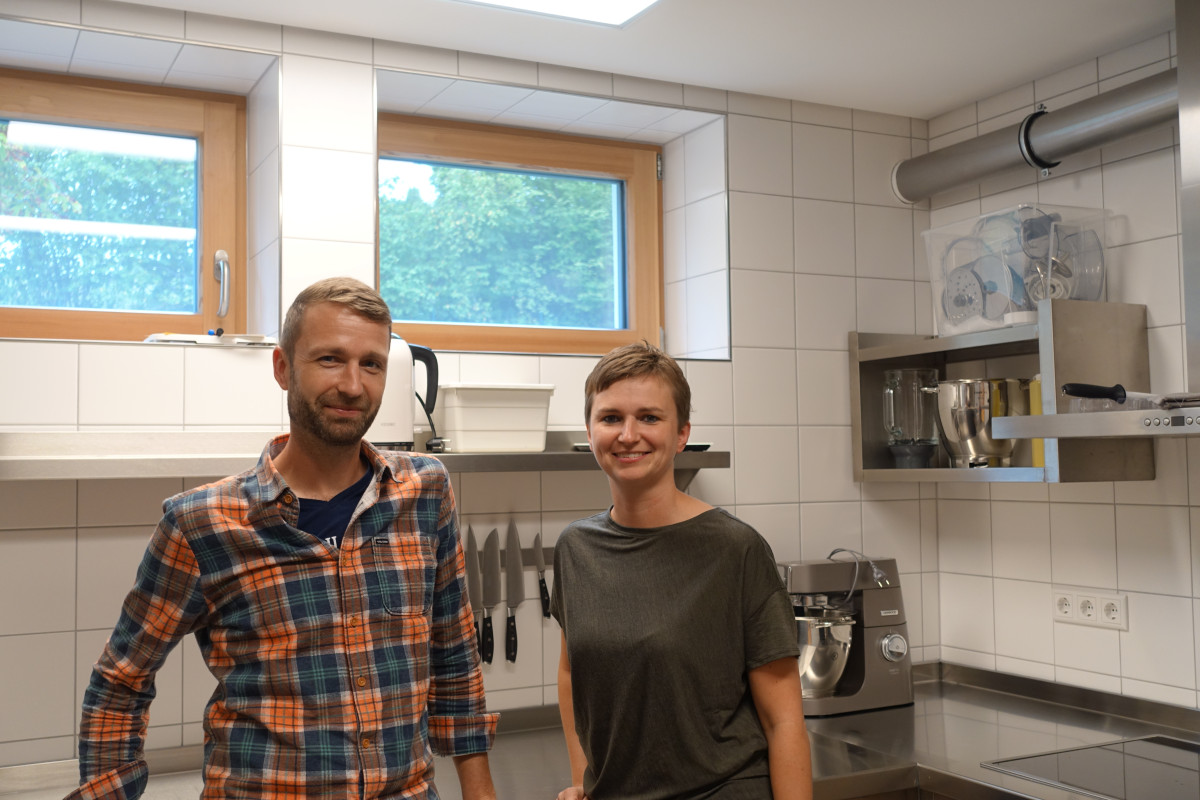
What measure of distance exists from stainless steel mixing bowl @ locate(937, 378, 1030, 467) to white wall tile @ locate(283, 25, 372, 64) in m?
1.46

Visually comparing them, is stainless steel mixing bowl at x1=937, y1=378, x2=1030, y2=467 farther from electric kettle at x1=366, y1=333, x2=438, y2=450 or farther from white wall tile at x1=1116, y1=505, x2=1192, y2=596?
electric kettle at x1=366, y1=333, x2=438, y2=450

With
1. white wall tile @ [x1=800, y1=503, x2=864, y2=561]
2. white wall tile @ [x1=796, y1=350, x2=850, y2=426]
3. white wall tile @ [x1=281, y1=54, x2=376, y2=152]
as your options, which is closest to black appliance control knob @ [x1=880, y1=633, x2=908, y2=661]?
white wall tile @ [x1=800, y1=503, x2=864, y2=561]

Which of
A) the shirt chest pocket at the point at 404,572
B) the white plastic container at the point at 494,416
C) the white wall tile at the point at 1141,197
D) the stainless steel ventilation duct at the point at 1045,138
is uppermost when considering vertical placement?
the stainless steel ventilation duct at the point at 1045,138

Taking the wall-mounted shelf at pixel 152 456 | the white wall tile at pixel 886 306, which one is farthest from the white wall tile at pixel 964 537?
the wall-mounted shelf at pixel 152 456

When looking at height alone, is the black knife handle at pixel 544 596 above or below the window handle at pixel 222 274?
below

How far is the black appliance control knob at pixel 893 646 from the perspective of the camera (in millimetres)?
2424

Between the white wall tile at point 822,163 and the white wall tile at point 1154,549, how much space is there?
1.02 m

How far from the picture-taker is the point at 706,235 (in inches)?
105

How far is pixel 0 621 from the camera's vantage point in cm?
192

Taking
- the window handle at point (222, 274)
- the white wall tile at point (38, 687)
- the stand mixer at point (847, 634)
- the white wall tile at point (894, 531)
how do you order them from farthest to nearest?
the white wall tile at point (894, 531) < the stand mixer at point (847, 634) < the window handle at point (222, 274) < the white wall tile at point (38, 687)

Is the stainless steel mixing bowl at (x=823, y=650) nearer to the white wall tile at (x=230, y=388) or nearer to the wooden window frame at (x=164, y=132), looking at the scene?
the white wall tile at (x=230, y=388)

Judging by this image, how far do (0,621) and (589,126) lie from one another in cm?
168

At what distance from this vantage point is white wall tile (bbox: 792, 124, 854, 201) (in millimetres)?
2703

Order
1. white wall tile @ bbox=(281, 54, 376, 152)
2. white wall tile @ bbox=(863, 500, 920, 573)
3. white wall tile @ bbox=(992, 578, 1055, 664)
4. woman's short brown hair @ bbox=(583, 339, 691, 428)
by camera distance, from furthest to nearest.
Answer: white wall tile @ bbox=(863, 500, 920, 573) < white wall tile @ bbox=(992, 578, 1055, 664) < white wall tile @ bbox=(281, 54, 376, 152) < woman's short brown hair @ bbox=(583, 339, 691, 428)
